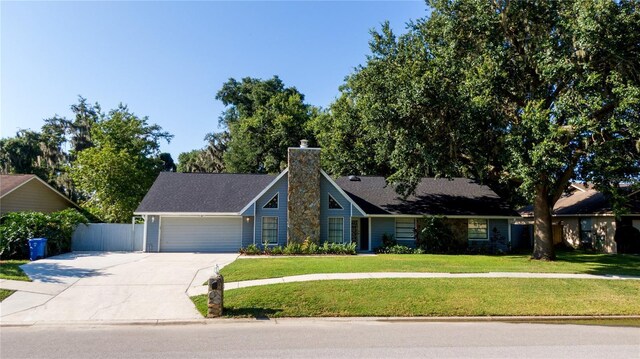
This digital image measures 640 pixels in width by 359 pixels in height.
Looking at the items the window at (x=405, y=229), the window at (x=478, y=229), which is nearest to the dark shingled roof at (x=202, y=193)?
the window at (x=405, y=229)

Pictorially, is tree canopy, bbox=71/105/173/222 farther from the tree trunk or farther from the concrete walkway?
the tree trunk

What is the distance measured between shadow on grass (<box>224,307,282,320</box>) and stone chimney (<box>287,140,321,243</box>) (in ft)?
→ 42.0

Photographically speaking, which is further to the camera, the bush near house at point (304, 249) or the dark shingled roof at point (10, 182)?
the dark shingled roof at point (10, 182)

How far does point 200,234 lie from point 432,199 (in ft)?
46.3

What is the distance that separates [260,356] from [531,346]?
5.08 meters

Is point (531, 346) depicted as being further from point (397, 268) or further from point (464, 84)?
point (464, 84)

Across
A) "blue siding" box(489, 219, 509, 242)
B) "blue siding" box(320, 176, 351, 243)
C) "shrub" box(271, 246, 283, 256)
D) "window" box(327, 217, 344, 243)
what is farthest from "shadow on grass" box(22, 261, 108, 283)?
"blue siding" box(489, 219, 509, 242)

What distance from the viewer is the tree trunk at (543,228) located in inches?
868

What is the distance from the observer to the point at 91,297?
1266 centimetres

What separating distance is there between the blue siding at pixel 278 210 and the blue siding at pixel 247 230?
75 cm

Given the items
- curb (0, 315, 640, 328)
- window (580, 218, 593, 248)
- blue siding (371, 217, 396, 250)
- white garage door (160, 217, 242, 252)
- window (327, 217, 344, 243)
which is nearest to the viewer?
curb (0, 315, 640, 328)

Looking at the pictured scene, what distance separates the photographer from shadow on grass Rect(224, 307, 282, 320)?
1098cm

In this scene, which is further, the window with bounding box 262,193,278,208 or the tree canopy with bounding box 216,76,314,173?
the tree canopy with bounding box 216,76,314,173

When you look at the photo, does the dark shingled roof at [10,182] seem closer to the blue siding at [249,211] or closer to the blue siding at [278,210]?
the blue siding at [249,211]
